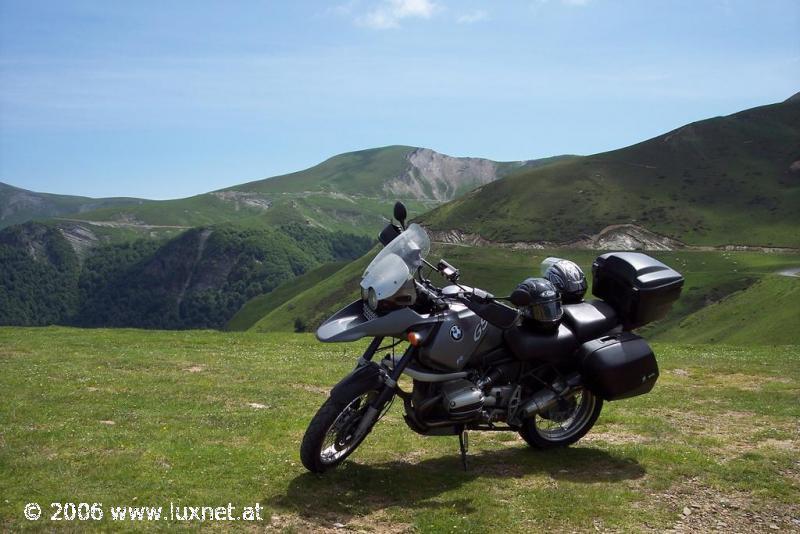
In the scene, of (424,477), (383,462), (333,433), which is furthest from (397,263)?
(383,462)

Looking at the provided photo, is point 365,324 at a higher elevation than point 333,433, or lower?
higher

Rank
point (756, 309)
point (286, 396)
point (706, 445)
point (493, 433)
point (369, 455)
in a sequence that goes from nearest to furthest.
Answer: point (369, 455) < point (706, 445) < point (493, 433) < point (286, 396) < point (756, 309)

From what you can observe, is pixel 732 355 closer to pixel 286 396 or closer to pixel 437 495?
pixel 286 396

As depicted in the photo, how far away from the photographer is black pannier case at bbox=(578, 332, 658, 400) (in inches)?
418

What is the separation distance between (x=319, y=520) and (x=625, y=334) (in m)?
5.80

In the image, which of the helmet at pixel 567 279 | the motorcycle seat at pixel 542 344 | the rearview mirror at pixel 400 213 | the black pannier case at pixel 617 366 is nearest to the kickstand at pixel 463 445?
the motorcycle seat at pixel 542 344

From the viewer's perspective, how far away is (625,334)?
36.8ft

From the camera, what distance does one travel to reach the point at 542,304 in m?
10.3

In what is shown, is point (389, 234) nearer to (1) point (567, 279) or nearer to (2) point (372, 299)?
(2) point (372, 299)

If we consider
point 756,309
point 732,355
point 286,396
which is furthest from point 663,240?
point 286,396

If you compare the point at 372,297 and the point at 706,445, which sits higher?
the point at 372,297

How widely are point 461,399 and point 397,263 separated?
2.03 meters

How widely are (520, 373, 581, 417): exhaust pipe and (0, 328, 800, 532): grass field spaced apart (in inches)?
31.9

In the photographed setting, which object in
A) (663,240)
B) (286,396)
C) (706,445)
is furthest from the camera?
(663,240)
